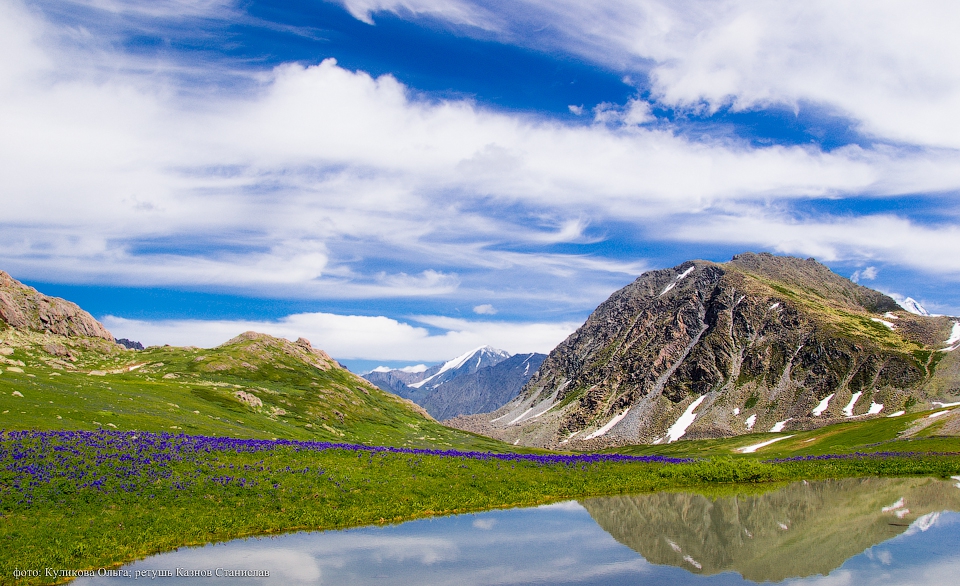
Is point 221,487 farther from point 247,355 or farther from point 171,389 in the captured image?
point 247,355

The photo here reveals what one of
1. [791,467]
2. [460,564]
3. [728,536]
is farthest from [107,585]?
[791,467]

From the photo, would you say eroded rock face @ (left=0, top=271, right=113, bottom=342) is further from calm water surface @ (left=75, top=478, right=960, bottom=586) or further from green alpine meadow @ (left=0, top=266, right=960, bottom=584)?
calm water surface @ (left=75, top=478, right=960, bottom=586)

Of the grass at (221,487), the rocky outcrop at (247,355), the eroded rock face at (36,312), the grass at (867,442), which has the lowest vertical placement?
the grass at (867,442)

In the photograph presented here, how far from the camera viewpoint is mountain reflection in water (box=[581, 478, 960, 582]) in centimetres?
2405

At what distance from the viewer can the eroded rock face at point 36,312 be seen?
433 feet

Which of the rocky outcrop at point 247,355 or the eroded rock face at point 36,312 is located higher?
the eroded rock face at point 36,312

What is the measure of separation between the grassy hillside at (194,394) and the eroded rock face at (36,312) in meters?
9.12

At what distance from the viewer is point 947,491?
143 ft

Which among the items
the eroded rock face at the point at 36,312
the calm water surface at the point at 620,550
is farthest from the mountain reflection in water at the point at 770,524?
the eroded rock face at the point at 36,312

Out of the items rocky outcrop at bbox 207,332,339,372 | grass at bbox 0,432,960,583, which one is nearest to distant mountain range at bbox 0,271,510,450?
rocky outcrop at bbox 207,332,339,372

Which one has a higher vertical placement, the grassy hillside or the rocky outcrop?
the rocky outcrop

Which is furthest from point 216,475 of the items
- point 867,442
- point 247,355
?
point 247,355

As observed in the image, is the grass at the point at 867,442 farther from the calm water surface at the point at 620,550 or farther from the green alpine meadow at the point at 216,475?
the calm water surface at the point at 620,550

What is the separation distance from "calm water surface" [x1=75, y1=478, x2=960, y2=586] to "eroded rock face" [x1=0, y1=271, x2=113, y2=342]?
14262cm
